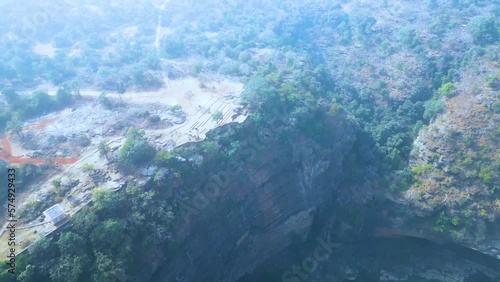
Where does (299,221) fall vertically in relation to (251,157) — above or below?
below

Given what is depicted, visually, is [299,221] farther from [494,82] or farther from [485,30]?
[485,30]

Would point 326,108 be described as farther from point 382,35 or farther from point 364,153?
point 382,35

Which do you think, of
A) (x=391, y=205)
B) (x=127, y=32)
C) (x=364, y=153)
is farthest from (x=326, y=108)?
(x=127, y=32)

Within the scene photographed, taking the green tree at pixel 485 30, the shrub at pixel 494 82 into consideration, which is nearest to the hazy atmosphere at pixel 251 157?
the shrub at pixel 494 82

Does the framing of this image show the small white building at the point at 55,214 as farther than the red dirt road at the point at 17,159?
No

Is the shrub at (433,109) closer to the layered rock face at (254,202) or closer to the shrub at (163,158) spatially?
the layered rock face at (254,202)

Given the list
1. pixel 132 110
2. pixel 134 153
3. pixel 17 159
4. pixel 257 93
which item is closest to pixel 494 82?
pixel 257 93

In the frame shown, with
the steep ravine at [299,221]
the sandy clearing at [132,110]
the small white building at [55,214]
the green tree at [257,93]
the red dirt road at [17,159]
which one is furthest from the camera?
the green tree at [257,93]
